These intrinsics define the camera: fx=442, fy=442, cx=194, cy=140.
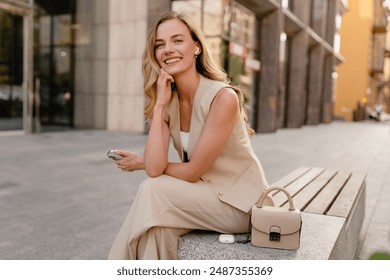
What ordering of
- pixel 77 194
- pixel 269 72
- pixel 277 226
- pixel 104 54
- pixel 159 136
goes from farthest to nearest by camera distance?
pixel 269 72 < pixel 104 54 < pixel 77 194 < pixel 159 136 < pixel 277 226

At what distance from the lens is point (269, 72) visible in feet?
57.5

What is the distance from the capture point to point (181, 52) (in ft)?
7.27

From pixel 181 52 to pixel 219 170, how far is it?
0.62m

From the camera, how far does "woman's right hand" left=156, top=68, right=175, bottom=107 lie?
7.28 ft

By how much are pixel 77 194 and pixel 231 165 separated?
3281mm

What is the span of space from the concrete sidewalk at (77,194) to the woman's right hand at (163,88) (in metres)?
1.24

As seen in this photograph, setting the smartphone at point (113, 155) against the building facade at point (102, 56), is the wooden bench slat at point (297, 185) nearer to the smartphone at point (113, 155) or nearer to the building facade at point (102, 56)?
the smartphone at point (113, 155)

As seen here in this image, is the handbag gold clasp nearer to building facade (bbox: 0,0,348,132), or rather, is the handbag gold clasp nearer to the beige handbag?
the beige handbag

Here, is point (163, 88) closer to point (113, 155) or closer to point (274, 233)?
point (113, 155)

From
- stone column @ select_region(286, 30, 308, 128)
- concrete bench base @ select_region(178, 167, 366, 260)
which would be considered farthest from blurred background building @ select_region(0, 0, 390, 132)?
concrete bench base @ select_region(178, 167, 366, 260)

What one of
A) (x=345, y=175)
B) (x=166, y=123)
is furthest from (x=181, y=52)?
(x=345, y=175)

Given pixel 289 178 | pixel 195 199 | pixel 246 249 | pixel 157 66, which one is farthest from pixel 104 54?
pixel 246 249

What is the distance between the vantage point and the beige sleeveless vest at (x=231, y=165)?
2.15 m

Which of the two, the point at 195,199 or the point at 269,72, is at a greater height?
the point at 269,72
